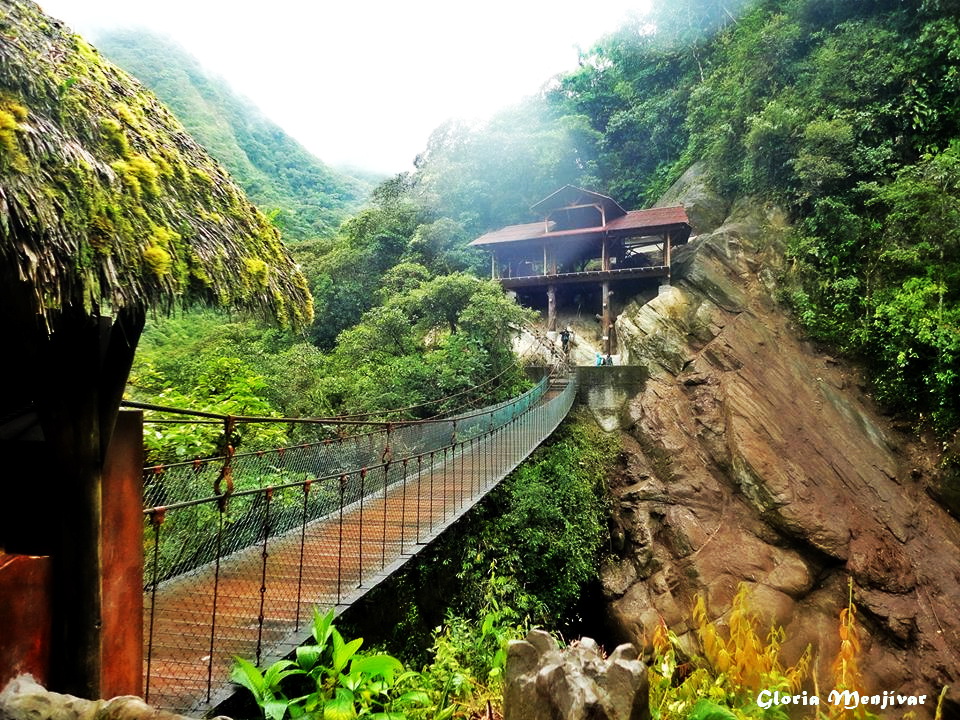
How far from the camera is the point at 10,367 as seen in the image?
1455 mm

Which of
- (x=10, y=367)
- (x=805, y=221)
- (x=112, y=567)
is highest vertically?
(x=805, y=221)

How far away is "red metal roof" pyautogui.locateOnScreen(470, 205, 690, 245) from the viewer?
9.22 metres

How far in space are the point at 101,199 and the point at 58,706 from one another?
3.92ft

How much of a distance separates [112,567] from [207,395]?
3188 millimetres

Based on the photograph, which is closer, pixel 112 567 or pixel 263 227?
pixel 112 567

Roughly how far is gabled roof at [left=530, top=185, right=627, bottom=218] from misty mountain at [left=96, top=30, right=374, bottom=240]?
358 inches

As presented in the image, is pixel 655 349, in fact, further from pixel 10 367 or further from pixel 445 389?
pixel 10 367

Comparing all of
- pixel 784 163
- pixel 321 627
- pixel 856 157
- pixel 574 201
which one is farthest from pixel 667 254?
pixel 321 627

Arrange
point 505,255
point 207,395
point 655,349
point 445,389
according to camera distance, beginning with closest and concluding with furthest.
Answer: point 207,395, point 445,389, point 655,349, point 505,255

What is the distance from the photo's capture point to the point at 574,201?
35.4ft

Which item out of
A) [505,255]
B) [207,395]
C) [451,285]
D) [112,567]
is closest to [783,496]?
[451,285]

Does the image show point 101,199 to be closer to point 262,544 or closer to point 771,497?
point 262,544

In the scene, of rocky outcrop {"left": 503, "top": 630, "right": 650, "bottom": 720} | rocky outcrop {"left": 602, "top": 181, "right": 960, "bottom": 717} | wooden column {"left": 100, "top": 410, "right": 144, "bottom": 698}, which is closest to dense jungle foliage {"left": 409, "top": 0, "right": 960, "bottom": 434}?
rocky outcrop {"left": 602, "top": 181, "right": 960, "bottom": 717}

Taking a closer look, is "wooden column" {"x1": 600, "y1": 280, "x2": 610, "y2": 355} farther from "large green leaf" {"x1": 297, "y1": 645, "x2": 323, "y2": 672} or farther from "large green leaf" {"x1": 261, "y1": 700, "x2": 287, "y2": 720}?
"large green leaf" {"x1": 261, "y1": 700, "x2": 287, "y2": 720}
